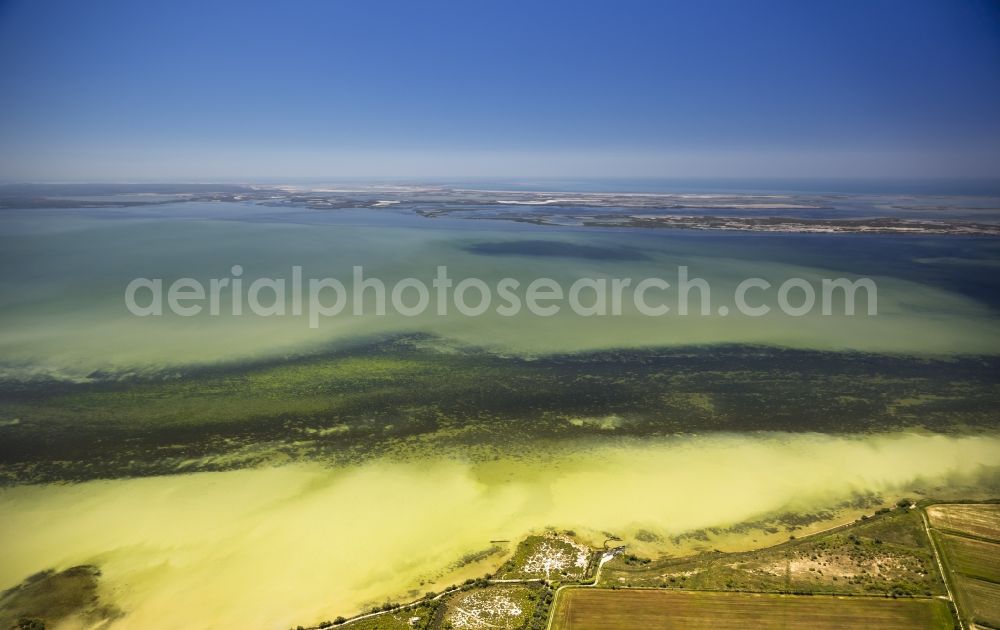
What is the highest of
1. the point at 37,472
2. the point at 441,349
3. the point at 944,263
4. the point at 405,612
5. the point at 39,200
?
the point at 39,200

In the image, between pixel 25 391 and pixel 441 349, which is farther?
pixel 441 349

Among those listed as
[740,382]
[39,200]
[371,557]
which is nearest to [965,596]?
[740,382]

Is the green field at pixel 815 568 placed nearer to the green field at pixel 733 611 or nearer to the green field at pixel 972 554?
the green field at pixel 733 611

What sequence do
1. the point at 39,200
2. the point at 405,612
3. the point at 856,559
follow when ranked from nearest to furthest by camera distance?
the point at 405,612
the point at 856,559
the point at 39,200

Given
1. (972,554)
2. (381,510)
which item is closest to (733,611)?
(972,554)

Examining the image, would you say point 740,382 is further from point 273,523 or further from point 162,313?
point 162,313

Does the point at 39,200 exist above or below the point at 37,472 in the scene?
above

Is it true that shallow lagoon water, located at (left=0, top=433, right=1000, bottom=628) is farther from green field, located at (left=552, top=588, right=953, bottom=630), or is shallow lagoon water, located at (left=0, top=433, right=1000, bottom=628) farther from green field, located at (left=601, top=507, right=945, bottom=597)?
green field, located at (left=552, top=588, right=953, bottom=630)

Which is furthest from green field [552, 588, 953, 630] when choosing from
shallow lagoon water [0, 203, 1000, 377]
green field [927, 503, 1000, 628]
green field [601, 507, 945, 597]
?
shallow lagoon water [0, 203, 1000, 377]

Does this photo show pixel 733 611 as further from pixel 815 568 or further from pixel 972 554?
pixel 972 554
